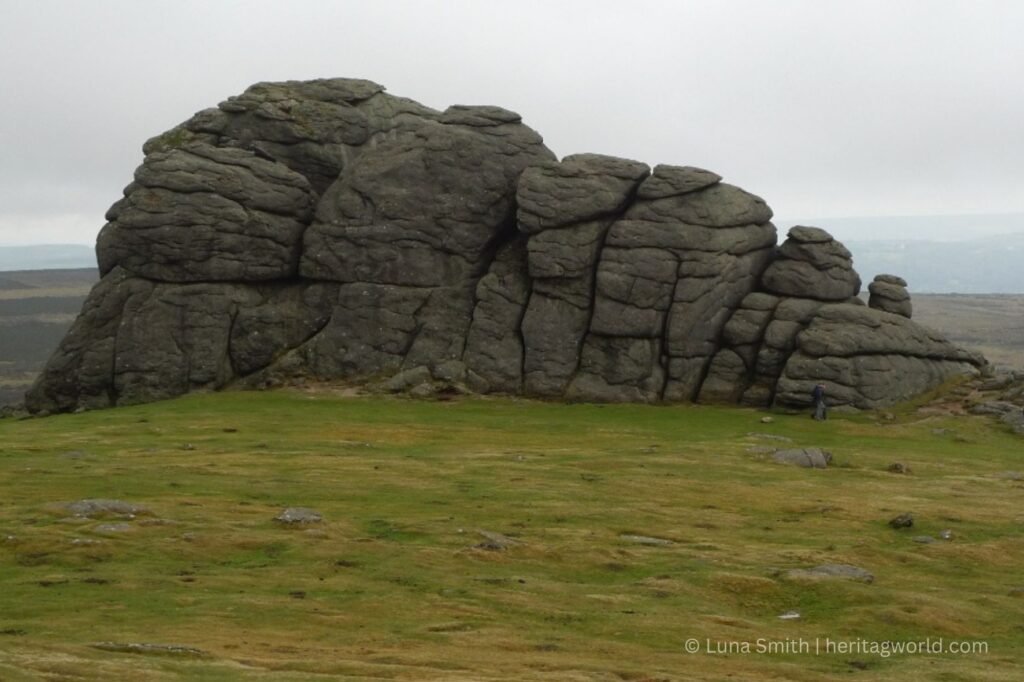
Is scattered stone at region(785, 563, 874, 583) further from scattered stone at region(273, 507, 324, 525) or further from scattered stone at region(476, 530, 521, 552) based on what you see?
scattered stone at region(273, 507, 324, 525)

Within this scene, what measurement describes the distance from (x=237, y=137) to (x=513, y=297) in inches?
1158

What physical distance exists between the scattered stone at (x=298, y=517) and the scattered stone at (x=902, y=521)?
85.8 ft

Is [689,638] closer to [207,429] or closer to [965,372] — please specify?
[207,429]

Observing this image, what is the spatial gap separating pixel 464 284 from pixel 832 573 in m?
59.6

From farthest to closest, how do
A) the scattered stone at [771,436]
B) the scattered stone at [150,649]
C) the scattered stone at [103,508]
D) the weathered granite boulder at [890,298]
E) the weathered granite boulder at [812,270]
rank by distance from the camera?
the weathered granite boulder at [890,298] → the weathered granite boulder at [812,270] → the scattered stone at [771,436] → the scattered stone at [103,508] → the scattered stone at [150,649]

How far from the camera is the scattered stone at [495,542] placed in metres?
50.4

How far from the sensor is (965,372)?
9781 cm

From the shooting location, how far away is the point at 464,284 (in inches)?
4094

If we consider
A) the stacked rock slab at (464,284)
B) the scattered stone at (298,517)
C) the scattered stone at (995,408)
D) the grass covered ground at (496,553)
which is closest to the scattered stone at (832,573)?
the grass covered ground at (496,553)

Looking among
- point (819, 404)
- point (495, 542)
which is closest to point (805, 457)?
point (819, 404)

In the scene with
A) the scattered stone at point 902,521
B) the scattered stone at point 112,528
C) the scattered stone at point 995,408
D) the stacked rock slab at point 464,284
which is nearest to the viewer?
the scattered stone at point 112,528

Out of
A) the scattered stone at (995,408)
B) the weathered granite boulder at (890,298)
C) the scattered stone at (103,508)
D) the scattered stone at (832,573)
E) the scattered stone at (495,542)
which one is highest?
the weathered granite boulder at (890,298)

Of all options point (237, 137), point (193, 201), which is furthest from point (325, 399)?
point (237, 137)

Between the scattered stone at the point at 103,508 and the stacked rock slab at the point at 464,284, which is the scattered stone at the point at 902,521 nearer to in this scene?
the scattered stone at the point at 103,508
